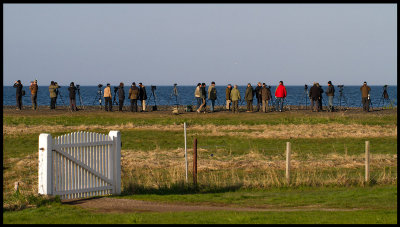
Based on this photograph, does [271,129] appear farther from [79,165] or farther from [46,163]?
[46,163]

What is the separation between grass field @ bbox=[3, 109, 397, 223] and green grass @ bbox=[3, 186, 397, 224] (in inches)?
0.9

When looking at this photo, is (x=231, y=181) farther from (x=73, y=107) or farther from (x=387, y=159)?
(x=73, y=107)

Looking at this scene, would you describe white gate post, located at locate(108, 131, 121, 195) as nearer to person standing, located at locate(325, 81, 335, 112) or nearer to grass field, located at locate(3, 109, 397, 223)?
grass field, located at locate(3, 109, 397, 223)

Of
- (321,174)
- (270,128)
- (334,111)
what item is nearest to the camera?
(321,174)

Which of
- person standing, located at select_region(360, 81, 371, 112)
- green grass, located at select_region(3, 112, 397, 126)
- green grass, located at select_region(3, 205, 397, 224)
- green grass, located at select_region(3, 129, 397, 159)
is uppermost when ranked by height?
person standing, located at select_region(360, 81, 371, 112)

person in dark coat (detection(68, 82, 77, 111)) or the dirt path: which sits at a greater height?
person in dark coat (detection(68, 82, 77, 111))

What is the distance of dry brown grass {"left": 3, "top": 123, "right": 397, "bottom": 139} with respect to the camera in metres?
35.8

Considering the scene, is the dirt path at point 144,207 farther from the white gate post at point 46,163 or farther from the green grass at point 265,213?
the white gate post at point 46,163

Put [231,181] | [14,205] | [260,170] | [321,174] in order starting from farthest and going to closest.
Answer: [260,170] → [321,174] → [231,181] → [14,205]

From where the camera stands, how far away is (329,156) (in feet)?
91.0

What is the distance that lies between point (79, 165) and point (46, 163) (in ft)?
3.25

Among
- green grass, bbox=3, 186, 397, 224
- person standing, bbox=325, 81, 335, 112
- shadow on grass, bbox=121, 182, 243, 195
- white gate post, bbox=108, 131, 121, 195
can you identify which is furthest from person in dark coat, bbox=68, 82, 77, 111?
green grass, bbox=3, 186, 397, 224

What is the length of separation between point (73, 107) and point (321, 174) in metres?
29.9

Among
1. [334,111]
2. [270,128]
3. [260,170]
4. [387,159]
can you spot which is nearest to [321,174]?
[260,170]
